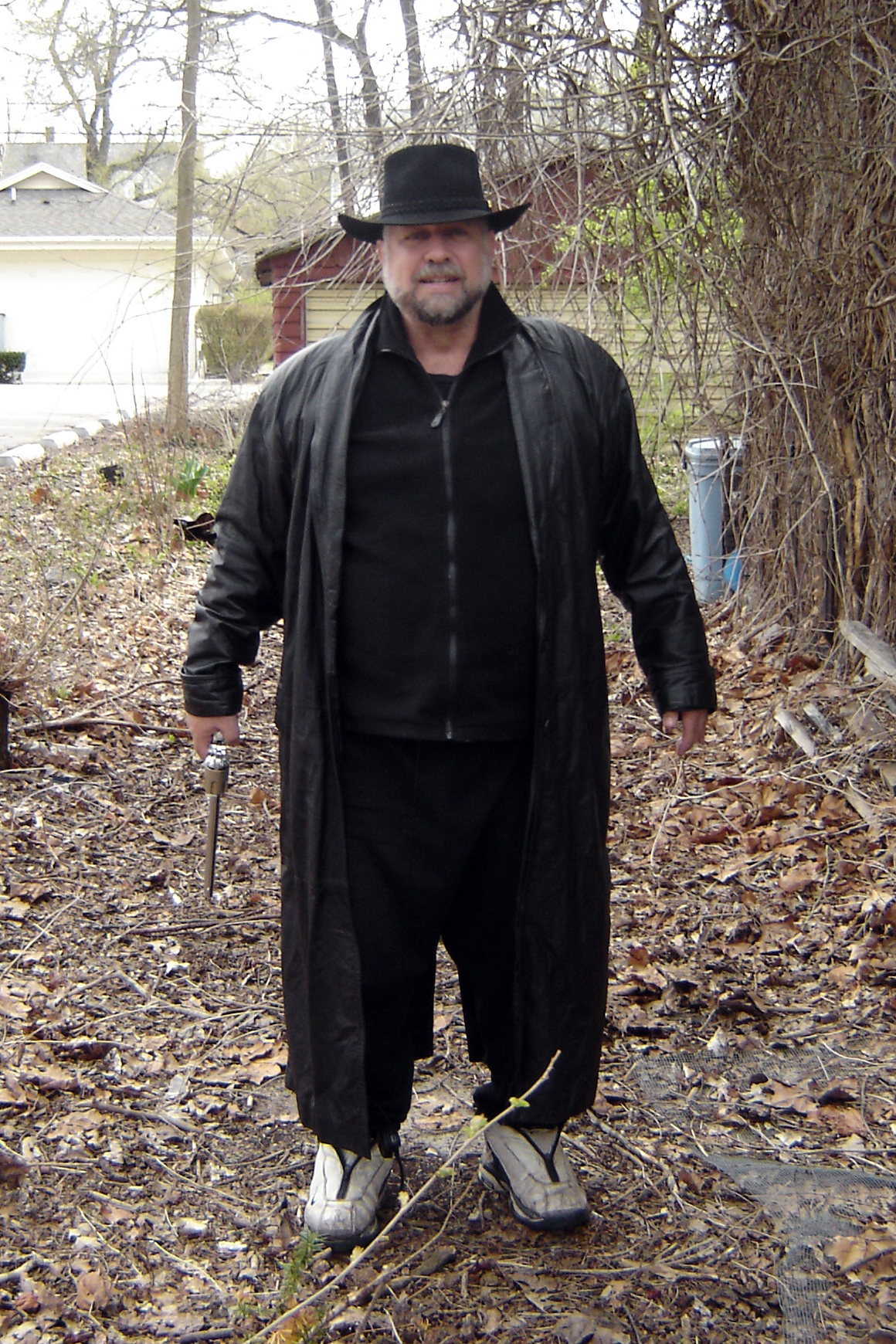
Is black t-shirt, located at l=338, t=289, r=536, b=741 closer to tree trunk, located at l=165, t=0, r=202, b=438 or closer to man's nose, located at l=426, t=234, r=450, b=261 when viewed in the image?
man's nose, located at l=426, t=234, r=450, b=261

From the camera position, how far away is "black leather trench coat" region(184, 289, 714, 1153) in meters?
2.86

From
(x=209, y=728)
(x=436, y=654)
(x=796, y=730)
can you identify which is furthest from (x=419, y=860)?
(x=796, y=730)

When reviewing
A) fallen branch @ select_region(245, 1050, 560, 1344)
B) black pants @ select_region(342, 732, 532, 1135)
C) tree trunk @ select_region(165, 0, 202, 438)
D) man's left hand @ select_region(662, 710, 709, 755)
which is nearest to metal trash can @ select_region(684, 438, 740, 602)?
tree trunk @ select_region(165, 0, 202, 438)

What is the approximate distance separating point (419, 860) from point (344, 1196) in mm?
775

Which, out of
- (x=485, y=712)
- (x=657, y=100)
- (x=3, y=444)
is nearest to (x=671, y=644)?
(x=485, y=712)

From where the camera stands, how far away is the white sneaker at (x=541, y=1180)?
306 cm

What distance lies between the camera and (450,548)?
2840mm

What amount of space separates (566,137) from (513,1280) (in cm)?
494

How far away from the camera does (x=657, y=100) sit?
5988mm

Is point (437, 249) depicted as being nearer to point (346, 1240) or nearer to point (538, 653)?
point (538, 653)

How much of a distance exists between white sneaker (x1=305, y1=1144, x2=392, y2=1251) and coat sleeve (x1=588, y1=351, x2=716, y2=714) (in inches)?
48.0

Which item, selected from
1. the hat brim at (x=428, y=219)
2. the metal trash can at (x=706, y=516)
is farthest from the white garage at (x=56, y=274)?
the hat brim at (x=428, y=219)

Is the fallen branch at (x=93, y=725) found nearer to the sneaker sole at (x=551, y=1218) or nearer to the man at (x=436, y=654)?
the man at (x=436, y=654)

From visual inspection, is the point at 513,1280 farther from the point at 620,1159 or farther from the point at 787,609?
the point at 787,609
